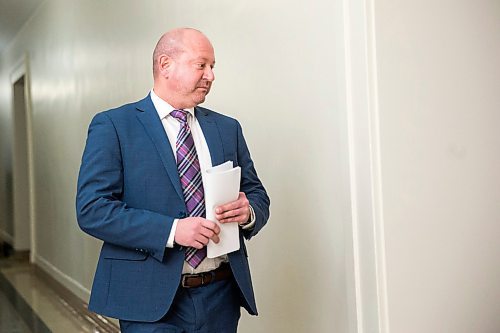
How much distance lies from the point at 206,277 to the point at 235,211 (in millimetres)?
216

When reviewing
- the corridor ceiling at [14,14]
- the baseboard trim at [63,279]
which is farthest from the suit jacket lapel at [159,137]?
the corridor ceiling at [14,14]

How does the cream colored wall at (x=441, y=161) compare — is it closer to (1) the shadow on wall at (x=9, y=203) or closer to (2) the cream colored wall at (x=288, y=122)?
(2) the cream colored wall at (x=288, y=122)

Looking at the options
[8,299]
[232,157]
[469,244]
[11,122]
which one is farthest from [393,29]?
[11,122]

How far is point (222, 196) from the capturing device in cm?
172

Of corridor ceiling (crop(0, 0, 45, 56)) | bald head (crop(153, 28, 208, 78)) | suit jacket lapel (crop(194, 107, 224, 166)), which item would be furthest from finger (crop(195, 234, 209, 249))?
corridor ceiling (crop(0, 0, 45, 56))

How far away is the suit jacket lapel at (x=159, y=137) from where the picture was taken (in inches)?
Result: 69.6

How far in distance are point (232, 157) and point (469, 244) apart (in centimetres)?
110

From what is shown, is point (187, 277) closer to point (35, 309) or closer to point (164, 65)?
point (164, 65)

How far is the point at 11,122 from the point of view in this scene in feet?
27.5

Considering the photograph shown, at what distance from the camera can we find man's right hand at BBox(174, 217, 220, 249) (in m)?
1.65

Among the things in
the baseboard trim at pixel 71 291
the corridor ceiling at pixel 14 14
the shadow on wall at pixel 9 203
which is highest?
the corridor ceiling at pixel 14 14

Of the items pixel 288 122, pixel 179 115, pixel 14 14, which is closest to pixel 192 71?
pixel 179 115

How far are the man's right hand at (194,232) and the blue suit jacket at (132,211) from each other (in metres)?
0.04

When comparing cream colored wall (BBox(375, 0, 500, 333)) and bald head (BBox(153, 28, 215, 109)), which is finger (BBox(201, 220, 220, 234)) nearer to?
bald head (BBox(153, 28, 215, 109))
